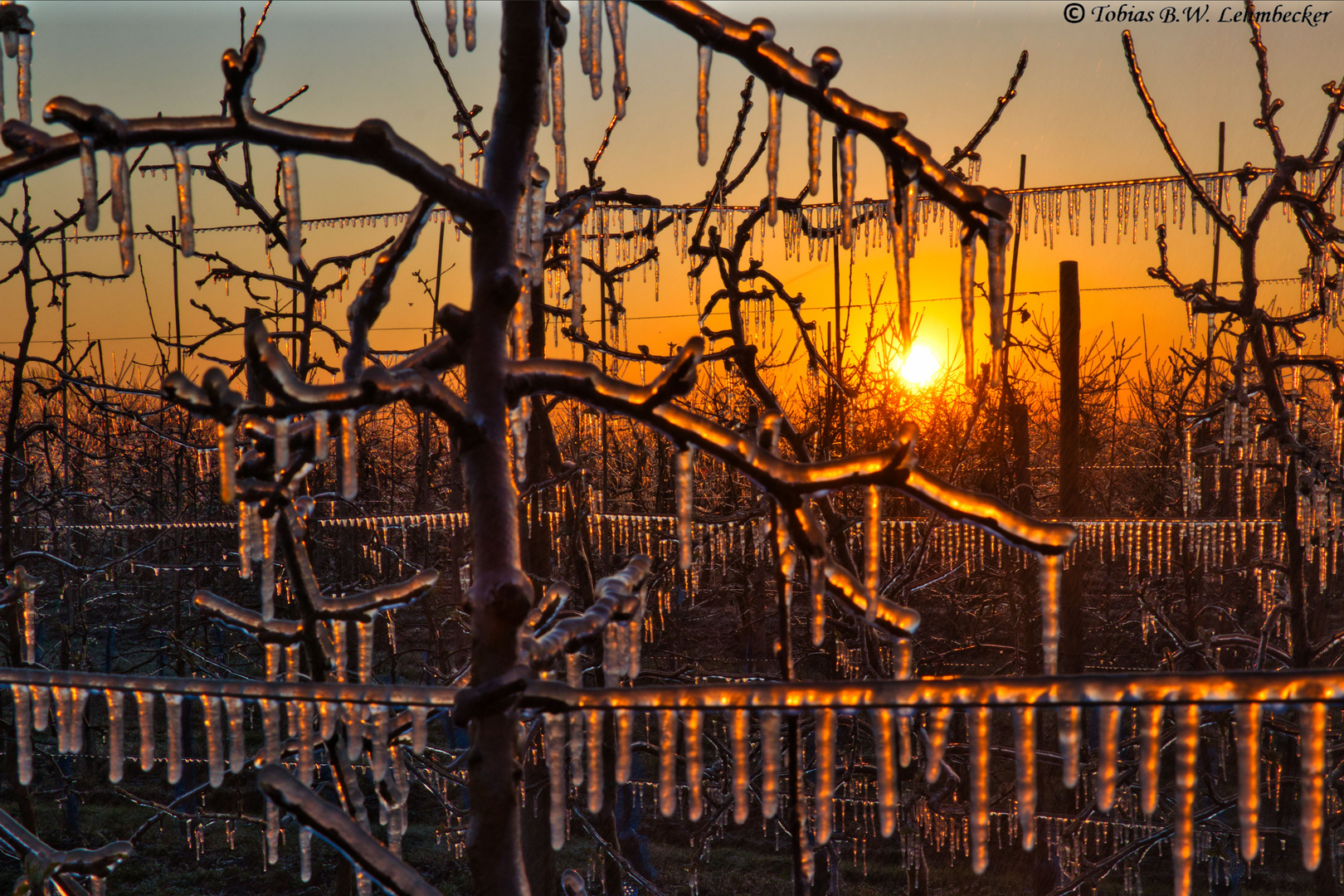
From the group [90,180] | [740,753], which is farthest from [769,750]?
Answer: [90,180]

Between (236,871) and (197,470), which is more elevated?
(197,470)

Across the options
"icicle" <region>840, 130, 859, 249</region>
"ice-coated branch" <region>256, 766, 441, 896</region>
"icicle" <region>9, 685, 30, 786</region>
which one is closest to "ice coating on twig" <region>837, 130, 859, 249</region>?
"icicle" <region>840, 130, 859, 249</region>

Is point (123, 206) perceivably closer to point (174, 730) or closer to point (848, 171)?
point (174, 730)

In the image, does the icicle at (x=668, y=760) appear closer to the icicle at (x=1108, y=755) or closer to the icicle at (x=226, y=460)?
the icicle at (x=1108, y=755)

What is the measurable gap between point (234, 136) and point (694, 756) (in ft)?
3.01

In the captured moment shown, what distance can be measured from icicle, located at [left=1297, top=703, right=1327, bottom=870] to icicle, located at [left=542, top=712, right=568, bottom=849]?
785 millimetres

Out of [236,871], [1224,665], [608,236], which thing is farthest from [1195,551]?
[236,871]

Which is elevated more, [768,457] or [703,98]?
[703,98]

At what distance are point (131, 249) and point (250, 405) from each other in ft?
1.56

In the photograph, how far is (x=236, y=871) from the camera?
8.89 meters

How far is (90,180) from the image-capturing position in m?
1.16

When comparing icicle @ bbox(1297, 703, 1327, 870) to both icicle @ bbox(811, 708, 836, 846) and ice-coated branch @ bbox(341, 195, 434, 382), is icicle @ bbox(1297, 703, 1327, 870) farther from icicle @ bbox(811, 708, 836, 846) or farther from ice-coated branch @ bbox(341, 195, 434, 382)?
ice-coated branch @ bbox(341, 195, 434, 382)

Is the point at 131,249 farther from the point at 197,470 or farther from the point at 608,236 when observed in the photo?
the point at 197,470

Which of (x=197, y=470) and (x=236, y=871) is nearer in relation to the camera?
(x=236, y=871)
